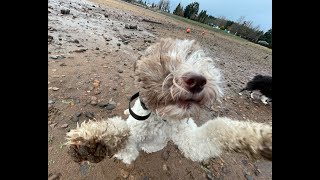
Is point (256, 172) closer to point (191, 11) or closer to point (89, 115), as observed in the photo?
point (89, 115)

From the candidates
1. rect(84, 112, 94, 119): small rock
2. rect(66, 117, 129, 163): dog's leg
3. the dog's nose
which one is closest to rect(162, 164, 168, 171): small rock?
rect(66, 117, 129, 163): dog's leg

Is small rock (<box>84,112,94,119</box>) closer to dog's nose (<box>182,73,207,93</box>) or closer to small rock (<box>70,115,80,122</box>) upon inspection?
small rock (<box>70,115,80,122</box>)

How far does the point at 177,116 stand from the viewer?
7.32ft

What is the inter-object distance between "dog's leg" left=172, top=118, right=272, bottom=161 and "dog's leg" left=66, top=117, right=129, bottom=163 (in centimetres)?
91

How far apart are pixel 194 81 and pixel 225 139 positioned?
2.51ft

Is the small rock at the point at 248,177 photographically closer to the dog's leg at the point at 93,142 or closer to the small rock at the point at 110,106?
the dog's leg at the point at 93,142

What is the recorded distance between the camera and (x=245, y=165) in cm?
388

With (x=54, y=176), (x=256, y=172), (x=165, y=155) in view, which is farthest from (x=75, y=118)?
(x=256, y=172)
